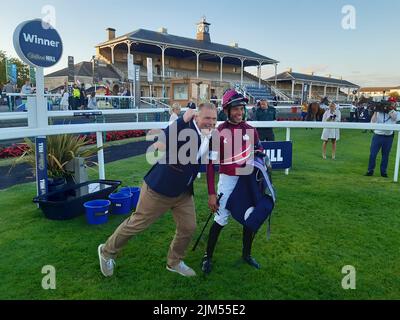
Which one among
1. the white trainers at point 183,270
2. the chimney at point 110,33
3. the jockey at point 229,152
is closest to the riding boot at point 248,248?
the jockey at point 229,152

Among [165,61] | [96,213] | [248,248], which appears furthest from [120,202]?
[165,61]

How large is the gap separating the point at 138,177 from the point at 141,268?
3710 millimetres

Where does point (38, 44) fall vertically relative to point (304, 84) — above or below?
below

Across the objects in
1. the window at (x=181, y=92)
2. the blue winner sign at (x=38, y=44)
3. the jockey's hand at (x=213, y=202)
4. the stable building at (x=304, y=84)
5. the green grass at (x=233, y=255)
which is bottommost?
the green grass at (x=233, y=255)

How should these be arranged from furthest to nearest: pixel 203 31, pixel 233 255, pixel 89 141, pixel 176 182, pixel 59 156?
pixel 203 31 < pixel 89 141 < pixel 59 156 < pixel 233 255 < pixel 176 182

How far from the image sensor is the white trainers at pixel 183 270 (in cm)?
309

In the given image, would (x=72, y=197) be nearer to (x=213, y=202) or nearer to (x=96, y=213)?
(x=96, y=213)

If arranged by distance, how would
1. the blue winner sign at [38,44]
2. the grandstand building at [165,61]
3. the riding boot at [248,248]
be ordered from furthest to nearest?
the grandstand building at [165,61] < the blue winner sign at [38,44] < the riding boot at [248,248]

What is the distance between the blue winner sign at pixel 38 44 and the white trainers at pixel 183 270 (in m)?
3.15

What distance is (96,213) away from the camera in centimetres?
419

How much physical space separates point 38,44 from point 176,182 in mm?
2911

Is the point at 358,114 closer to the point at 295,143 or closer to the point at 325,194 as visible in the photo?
the point at 295,143

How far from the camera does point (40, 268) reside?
3178 mm

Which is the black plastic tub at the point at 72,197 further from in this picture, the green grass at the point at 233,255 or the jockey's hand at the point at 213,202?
the jockey's hand at the point at 213,202
